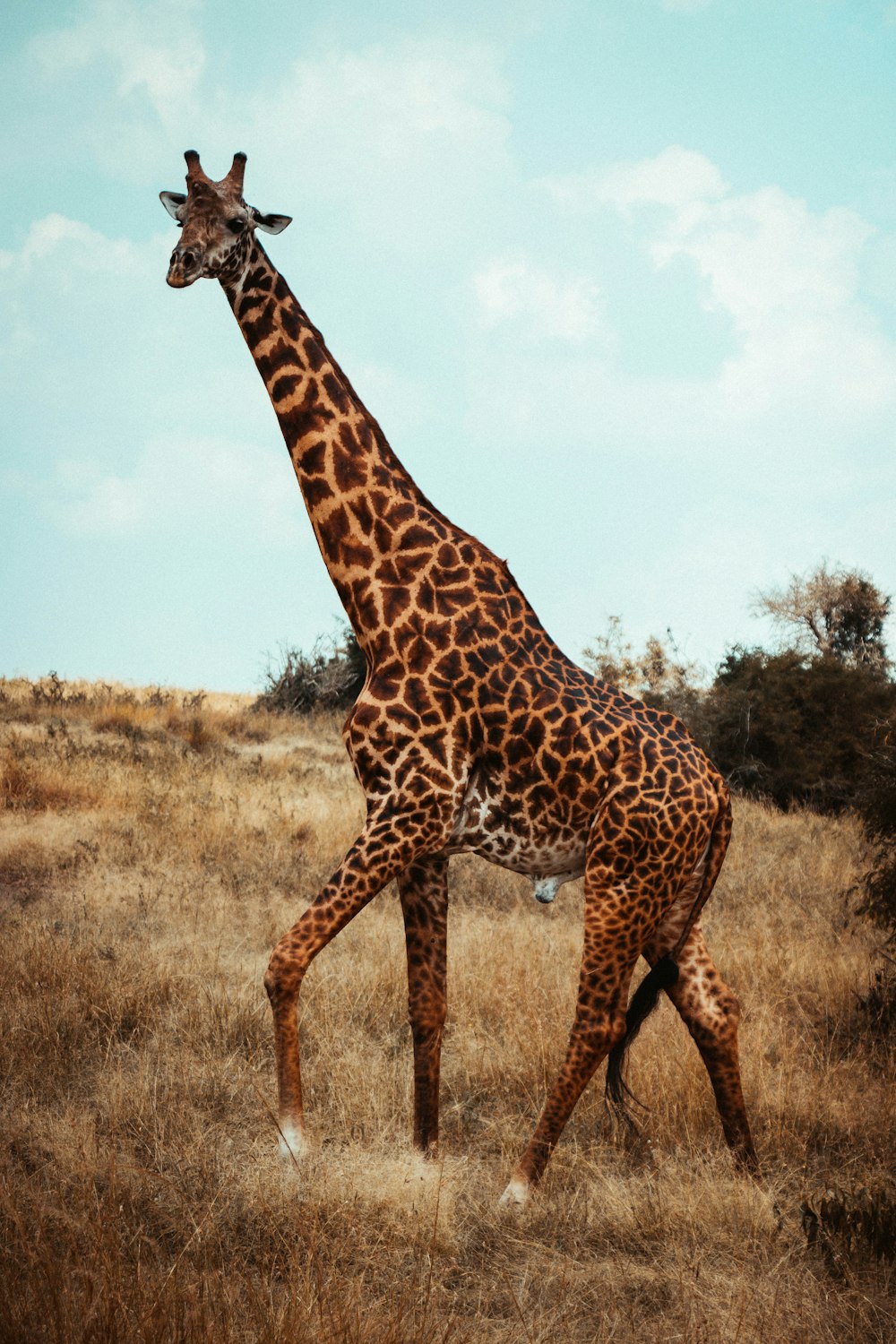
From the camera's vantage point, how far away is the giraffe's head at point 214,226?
430 cm

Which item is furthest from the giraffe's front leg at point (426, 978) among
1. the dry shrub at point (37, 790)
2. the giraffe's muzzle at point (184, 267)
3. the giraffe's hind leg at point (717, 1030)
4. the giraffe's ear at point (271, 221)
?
the dry shrub at point (37, 790)

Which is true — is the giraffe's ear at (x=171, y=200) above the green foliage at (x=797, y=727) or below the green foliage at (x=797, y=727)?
above

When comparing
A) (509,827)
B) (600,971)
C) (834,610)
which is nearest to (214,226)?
(509,827)

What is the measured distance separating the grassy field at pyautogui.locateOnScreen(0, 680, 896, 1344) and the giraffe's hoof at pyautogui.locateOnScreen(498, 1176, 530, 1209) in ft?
0.22

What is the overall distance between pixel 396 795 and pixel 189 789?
8217mm

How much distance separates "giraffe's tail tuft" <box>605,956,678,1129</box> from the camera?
4.80 m

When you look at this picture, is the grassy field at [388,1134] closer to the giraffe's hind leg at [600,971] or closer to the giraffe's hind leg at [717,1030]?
the giraffe's hind leg at [717,1030]

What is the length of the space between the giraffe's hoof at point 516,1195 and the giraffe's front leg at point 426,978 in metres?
0.59

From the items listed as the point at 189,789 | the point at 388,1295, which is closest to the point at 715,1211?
the point at 388,1295

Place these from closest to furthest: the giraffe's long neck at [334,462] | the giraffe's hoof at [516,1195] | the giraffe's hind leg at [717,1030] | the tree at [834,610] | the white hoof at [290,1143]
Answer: the white hoof at [290,1143], the giraffe's hoof at [516,1195], the giraffe's long neck at [334,462], the giraffe's hind leg at [717,1030], the tree at [834,610]

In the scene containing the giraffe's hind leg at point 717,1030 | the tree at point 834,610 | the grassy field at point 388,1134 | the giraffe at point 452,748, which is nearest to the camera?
the grassy field at point 388,1134

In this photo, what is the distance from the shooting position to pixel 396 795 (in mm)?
4184

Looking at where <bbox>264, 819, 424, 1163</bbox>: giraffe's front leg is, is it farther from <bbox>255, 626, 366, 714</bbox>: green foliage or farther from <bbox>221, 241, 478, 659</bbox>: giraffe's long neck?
<bbox>255, 626, 366, 714</bbox>: green foliage

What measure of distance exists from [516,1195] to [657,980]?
111 cm
